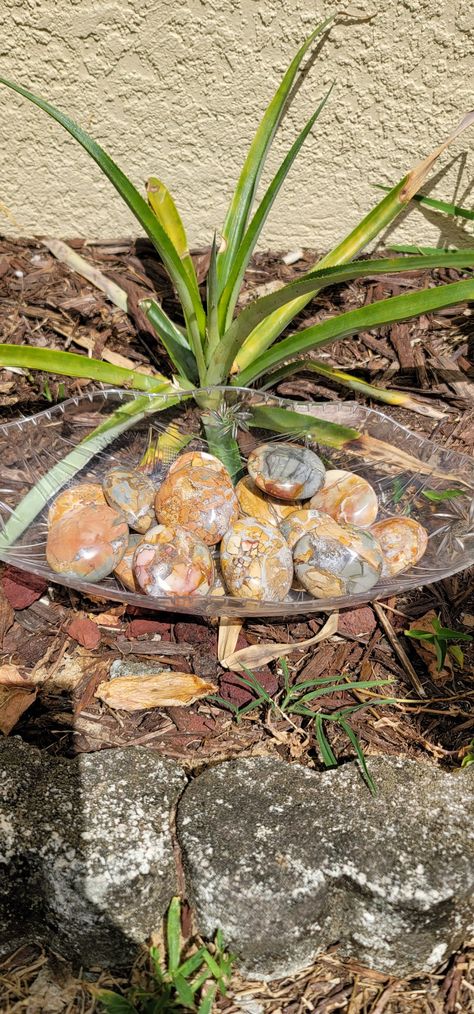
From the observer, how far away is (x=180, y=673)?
1383 mm

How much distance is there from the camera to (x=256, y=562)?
126 centimetres

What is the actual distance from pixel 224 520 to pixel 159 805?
0.47 m

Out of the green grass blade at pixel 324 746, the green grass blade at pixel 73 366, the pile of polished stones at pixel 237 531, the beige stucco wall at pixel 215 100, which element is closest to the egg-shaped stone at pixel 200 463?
the pile of polished stones at pixel 237 531

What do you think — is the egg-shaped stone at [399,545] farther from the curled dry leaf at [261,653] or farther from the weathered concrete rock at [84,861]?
the weathered concrete rock at [84,861]

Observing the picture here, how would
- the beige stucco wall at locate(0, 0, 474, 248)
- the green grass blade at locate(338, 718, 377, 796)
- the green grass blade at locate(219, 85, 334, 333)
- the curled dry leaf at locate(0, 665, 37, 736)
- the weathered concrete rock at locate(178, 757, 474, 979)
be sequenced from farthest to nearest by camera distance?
the beige stucco wall at locate(0, 0, 474, 248), the green grass blade at locate(219, 85, 334, 333), the curled dry leaf at locate(0, 665, 37, 736), the green grass blade at locate(338, 718, 377, 796), the weathered concrete rock at locate(178, 757, 474, 979)

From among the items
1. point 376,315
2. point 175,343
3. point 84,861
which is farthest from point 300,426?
point 84,861

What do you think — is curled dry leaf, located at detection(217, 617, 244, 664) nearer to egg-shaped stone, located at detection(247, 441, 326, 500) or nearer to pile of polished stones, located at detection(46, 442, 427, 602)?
pile of polished stones, located at detection(46, 442, 427, 602)

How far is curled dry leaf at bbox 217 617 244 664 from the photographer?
140cm

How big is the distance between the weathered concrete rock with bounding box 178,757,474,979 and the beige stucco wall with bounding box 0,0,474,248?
1.36 m

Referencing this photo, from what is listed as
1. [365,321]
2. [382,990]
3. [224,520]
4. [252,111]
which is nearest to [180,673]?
[224,520]

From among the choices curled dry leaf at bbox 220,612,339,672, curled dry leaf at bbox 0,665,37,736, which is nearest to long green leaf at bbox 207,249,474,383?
curled dry leaf at bbox 220,612,339,672

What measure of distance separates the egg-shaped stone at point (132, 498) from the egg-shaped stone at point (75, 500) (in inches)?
0.8

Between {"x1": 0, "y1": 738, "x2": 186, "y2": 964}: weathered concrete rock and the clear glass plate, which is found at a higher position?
the clear glass plate

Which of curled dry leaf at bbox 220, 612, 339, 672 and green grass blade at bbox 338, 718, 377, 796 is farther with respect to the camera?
curled dry leaf at bbox 220, 612, 339, 672
